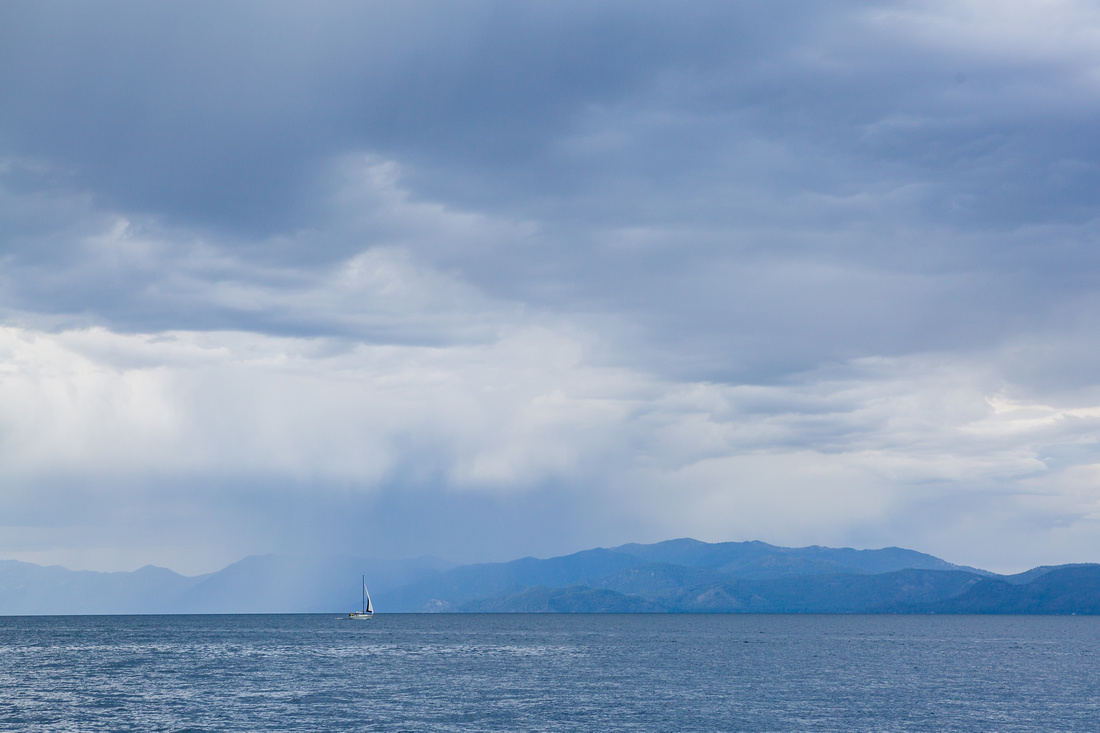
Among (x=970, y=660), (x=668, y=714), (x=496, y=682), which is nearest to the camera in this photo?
(x=668, y=714)

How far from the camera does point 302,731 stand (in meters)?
88.5

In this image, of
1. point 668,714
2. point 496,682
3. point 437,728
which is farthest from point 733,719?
point 496,682

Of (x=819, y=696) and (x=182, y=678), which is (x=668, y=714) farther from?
(x=182, y=678)

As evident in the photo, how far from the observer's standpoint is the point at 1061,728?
9700 centimetres

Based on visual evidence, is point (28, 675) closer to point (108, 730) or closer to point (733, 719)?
point (108, 730)

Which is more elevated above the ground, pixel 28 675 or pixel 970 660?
pixel 28 675

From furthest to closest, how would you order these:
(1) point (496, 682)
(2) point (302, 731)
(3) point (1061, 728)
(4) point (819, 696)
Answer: (1) point (496, 682) → (4) point (819, 696) → (3) point (1061, 728) → (2) point (302, 731)

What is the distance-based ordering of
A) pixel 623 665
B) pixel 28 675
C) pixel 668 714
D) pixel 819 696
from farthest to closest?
pixel 623 665
pixel 28 675
pixel 819 696
pixel 668 714

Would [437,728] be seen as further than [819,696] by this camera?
No

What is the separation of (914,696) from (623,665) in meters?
61.7

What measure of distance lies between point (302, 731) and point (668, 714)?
39599mm

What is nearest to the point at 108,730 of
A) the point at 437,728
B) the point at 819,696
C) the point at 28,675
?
the point at 437,728

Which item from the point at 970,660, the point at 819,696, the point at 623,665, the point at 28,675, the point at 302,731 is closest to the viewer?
the point at 302,731

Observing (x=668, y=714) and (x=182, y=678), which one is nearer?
(x=668, y=714)
